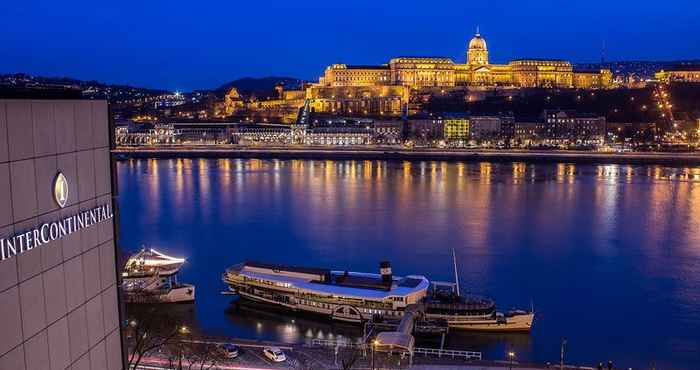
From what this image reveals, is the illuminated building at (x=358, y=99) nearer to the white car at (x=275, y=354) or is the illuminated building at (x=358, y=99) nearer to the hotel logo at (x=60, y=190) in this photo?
the white car at (x=275, y=354)

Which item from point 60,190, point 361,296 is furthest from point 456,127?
point 60,190

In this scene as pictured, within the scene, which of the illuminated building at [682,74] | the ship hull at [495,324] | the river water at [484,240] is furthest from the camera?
the illuminated building at [682,74]

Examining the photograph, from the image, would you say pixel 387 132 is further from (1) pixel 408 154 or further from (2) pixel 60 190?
(2) pixel 60 190

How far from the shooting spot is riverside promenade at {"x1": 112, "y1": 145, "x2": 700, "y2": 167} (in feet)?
104

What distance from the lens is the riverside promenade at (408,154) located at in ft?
104

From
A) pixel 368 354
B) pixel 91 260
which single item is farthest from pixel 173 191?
pixel 91 260

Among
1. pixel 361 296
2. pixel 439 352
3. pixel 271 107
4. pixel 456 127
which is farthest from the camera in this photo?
pixel 271 107

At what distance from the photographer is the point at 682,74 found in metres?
52.8

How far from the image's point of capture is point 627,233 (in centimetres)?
1517

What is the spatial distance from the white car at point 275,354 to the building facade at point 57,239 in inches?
121

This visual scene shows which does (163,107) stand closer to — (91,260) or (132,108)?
(132,108)

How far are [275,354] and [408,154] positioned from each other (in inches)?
1115

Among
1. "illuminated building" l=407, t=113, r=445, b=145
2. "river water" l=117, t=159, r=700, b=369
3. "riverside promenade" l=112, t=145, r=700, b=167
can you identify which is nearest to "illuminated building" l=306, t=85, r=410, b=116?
"illuminated building" l=407, t=113, r=445, b=145

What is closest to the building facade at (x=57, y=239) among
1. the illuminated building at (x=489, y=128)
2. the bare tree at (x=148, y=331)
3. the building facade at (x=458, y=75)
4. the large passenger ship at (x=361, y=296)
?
the bare tree at (x=148, y=331)
